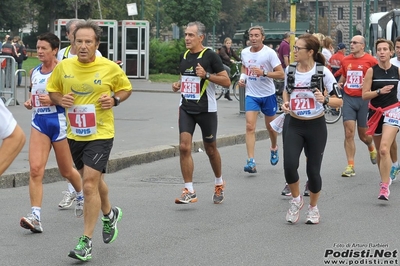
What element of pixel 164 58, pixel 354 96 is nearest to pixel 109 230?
pixel 354 96

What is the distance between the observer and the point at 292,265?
6918 mm

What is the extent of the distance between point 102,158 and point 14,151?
2.20 metres

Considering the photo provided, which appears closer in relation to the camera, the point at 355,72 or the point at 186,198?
the point at 186,198

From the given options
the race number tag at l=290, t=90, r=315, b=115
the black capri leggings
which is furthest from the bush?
the black capri leggings

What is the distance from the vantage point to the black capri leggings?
8.78 m

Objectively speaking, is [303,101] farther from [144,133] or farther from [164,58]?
[164,58]

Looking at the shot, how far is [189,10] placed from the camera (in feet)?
195

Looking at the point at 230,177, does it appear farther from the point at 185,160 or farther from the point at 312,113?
the point at 312,113

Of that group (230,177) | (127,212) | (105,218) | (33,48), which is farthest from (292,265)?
(33,48)

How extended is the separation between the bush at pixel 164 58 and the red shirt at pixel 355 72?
32.5 m

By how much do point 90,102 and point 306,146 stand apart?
2.45m

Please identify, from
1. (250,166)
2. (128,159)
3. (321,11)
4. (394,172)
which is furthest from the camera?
(321,11)

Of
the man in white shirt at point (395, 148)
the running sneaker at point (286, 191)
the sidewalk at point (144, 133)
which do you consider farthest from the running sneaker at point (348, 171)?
the sidewalk at point (144, 133)

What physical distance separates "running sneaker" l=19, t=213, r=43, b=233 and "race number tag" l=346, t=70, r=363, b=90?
5.59 m
